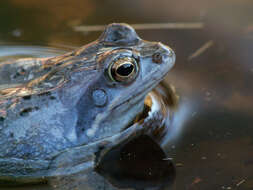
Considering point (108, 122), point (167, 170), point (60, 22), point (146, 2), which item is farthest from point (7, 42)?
point (167, 170)

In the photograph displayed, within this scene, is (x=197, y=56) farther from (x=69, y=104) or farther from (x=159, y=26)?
(x=69, y=104)

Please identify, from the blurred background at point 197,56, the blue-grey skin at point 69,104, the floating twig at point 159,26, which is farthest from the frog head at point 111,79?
the floating twig at point 159,26

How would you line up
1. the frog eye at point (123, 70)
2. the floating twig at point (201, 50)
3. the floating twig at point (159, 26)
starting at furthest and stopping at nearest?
1. the floating twig at point (159, 26)
2. the floating twig at point (201, 50)
3. the frog eye at point (123, 70)

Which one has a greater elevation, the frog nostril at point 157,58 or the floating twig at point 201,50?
the frog nostril at point 157,58

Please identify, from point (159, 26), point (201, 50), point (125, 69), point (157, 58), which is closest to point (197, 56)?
point (201, 50)

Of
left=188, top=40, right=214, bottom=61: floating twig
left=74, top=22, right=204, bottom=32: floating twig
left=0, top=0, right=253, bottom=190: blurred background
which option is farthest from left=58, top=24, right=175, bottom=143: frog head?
left=74, top=22, right=204, bottom=32: floating twig

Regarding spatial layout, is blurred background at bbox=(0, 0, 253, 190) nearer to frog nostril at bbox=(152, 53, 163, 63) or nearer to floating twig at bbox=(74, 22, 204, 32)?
floating twig at bbox=(74, 22, 204, 32)

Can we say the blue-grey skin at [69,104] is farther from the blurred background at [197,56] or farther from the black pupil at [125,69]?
the blurred background at [197,56]
